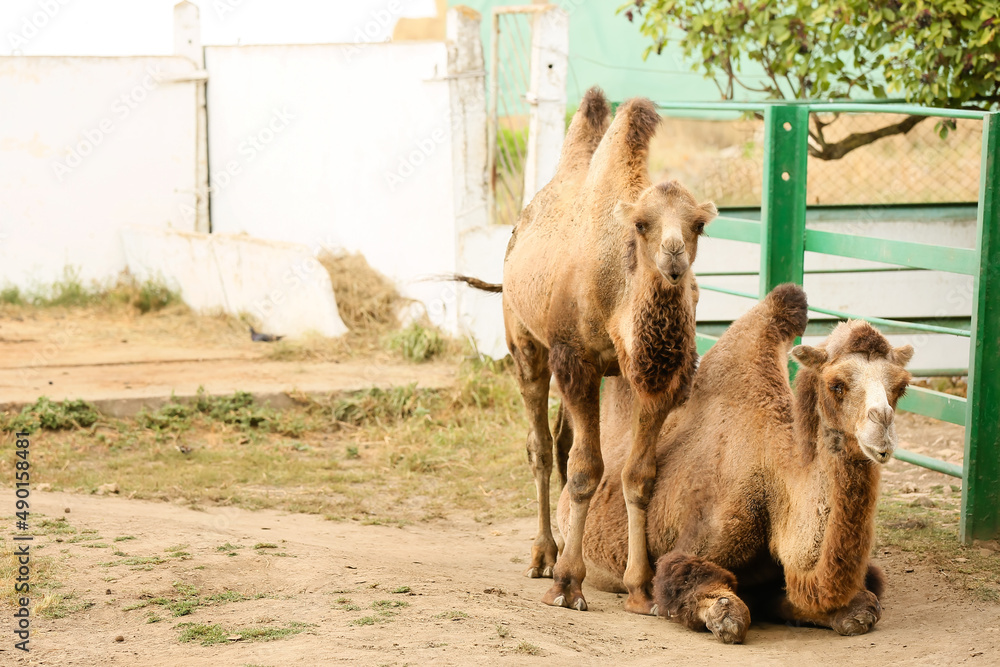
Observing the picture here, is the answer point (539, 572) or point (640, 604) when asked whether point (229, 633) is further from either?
point (539, 572)

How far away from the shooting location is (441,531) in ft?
21.4

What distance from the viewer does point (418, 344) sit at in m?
10.5

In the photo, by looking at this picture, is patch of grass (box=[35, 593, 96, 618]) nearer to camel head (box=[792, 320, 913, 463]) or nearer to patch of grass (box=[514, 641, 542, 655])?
patch of grass (box=[514, 641, 542, 655])

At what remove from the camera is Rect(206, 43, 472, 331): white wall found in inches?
431

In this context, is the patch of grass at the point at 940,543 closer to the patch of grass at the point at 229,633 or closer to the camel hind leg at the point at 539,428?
the camel hind leg at the point at 539,428

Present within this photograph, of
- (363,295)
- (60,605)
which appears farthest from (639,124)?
(363,295)

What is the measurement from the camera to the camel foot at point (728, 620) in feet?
13.8

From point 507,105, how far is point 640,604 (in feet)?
22.4

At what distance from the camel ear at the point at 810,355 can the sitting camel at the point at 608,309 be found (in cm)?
49

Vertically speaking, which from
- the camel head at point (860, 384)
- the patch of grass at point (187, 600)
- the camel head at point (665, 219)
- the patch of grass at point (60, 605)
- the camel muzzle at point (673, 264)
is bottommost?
the patch of grass at point (187, 600)

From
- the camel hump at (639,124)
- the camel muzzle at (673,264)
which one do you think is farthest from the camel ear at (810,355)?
the camel hump at (639,124)

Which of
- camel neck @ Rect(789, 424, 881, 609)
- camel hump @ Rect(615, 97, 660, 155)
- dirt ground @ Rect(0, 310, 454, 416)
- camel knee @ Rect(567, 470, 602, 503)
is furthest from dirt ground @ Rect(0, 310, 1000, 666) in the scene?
dirt ground @ Rect(0, 310, 454, 416)

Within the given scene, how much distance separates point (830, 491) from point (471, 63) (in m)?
7.36

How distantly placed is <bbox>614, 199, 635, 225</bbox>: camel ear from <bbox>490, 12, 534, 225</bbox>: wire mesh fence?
597 centimetres
